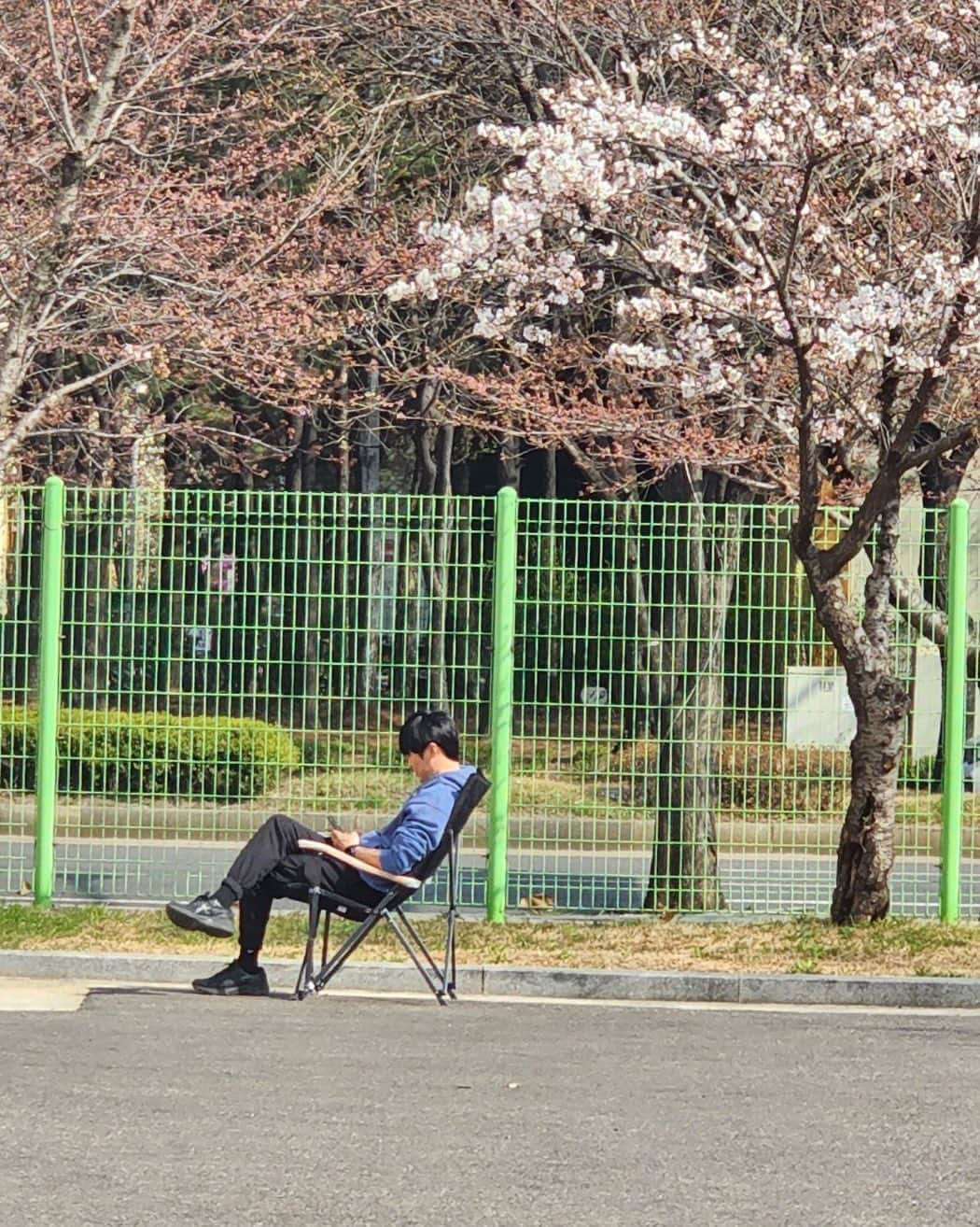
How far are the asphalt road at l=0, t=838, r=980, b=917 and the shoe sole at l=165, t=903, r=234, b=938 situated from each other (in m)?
2.92

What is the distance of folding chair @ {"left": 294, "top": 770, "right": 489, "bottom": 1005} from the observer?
9.73 meters

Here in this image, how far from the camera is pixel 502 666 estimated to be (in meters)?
12.4

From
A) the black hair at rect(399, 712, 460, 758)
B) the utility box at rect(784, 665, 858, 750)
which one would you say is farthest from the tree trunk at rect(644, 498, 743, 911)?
the black hair at rect(399, 712, 460, 758)

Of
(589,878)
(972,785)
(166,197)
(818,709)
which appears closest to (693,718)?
(818,709)

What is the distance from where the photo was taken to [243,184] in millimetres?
21047

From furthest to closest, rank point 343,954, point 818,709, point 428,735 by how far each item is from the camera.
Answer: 1. point 818,709
2. point 428,735
3. point 343,954

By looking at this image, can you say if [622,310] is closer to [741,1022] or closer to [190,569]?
[190,569]

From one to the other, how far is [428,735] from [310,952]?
1.15 m

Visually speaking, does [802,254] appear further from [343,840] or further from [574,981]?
[343,840]

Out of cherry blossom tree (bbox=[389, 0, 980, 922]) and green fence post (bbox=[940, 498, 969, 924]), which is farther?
green fence post (bbox=[940, 498, 969, 924])

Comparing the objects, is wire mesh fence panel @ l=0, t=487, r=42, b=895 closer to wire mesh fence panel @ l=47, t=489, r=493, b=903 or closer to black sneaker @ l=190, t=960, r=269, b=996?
wire mesh fence panel @ l=47, t=489, r=493, b=903

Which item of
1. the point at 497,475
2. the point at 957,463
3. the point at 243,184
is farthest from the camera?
the point at 497,475

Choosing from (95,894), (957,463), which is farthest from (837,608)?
(957,463)

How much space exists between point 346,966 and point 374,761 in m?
2.08
